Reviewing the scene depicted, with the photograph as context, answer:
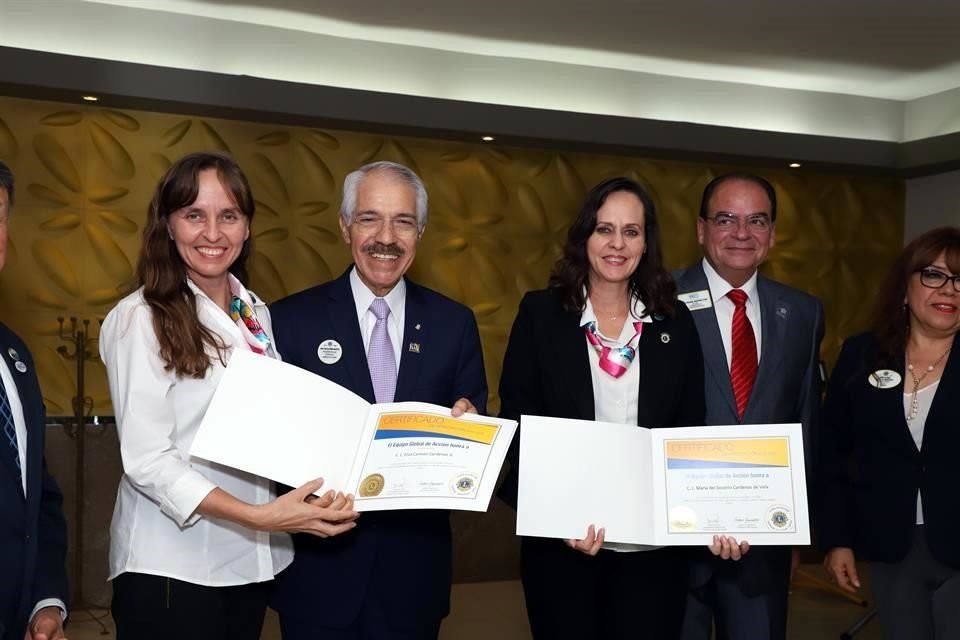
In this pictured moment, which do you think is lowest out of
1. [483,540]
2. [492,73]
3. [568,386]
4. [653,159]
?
[483,540]

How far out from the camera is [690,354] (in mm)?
2947

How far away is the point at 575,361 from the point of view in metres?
2.85

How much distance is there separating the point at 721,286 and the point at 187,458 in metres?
1.86

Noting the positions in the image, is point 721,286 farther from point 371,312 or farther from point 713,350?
point 371,312

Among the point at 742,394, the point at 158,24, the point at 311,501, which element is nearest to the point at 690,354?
the point at 742,394

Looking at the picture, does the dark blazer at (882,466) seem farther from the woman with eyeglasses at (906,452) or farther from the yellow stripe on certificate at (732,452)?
the yellow stripe on certificate at (732,452)

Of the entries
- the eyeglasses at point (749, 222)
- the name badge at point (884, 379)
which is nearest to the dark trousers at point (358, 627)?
the name badge at point (884, 379)

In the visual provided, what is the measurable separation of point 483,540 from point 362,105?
3046mm

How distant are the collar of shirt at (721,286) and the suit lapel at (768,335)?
2 centimetres

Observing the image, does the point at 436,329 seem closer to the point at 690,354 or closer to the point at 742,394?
the point at 690,354

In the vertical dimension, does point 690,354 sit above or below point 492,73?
below

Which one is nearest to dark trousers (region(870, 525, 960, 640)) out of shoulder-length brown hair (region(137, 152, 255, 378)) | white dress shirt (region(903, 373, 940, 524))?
white dress shirt (region(903, 373, 940, 524))

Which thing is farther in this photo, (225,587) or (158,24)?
(158,24)

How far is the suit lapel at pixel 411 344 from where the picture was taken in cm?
264
